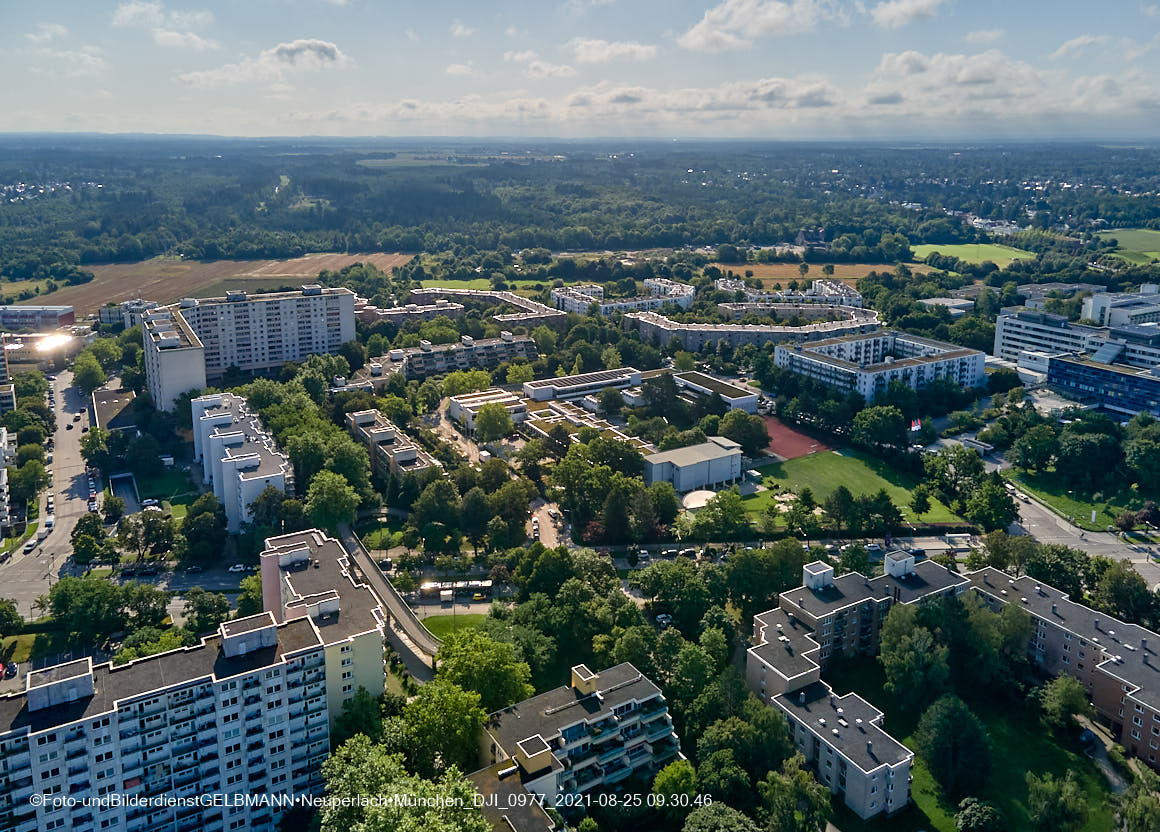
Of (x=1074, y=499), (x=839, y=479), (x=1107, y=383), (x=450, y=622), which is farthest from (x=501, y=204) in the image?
(x=450, y=622)

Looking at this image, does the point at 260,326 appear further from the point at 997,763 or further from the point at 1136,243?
the point at 1136,243

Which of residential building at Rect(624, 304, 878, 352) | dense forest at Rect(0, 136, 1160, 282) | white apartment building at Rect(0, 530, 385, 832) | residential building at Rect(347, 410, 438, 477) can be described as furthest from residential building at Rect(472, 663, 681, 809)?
dense forest at Rect(0, 136, 1160, 282)

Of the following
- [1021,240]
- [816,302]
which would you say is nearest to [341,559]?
[816,302]

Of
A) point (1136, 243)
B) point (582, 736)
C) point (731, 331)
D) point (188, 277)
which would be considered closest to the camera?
point (582, 736)

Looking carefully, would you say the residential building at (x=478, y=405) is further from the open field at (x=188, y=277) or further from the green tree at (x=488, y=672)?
the open field at (x=188, y=277)

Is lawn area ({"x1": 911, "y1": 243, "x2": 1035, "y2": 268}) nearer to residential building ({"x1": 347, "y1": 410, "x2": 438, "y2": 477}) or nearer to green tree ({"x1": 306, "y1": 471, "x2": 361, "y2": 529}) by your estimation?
residential building ({"x1": 347, "y1": 410, "x2": 438, "y2": 477})

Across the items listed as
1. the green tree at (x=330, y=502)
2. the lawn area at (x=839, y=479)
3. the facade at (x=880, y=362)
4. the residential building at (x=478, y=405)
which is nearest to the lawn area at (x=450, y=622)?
the green tree at (x=330, y=502)
